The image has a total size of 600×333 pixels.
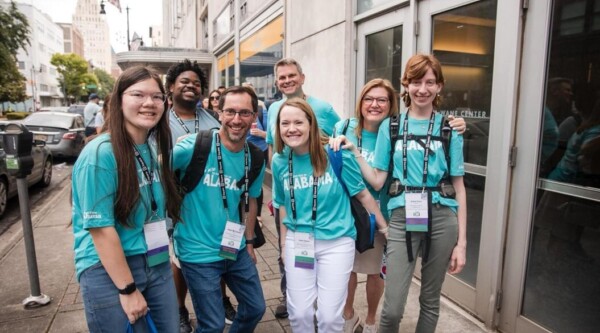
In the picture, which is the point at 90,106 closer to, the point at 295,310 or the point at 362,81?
the point at 362,81

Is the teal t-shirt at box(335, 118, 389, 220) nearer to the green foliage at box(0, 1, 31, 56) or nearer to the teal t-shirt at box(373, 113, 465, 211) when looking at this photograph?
the teal t-shirt at box(373, 113, 465, 211)

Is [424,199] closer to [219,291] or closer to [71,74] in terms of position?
[219,291]

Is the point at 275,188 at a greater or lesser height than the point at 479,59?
lesser

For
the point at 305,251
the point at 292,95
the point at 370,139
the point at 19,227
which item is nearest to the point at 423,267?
the point at 305,251

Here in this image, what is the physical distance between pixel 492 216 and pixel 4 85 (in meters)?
44.9

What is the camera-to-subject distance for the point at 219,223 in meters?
2.59

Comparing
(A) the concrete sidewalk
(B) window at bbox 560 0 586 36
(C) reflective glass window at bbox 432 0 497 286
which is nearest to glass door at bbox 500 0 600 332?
(B) window at bbox 560 0 586 36

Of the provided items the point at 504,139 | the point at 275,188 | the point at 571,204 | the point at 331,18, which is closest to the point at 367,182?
the point at 275,188

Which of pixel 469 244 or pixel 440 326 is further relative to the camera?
pixel 469 244

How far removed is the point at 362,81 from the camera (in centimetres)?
554

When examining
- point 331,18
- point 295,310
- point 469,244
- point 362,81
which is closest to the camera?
point 295,310

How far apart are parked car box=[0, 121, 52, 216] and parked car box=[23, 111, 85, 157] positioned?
2747 mm

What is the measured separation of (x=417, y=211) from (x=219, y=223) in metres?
1.20

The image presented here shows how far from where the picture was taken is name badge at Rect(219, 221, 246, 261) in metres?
2.57
